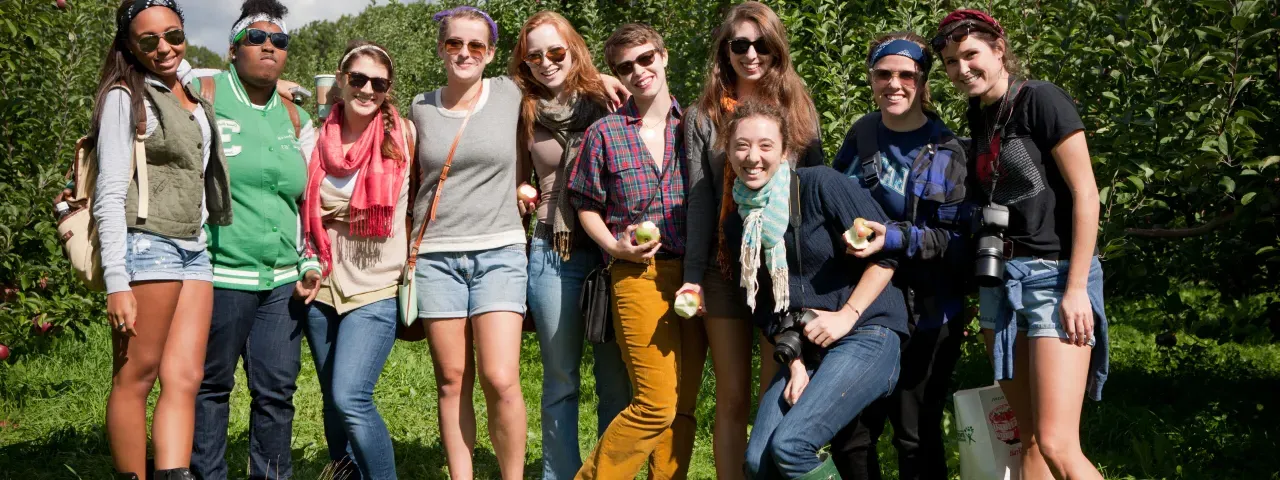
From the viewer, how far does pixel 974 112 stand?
3527 mm

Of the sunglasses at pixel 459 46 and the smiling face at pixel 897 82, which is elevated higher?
the sunglasses at pixel 459 46

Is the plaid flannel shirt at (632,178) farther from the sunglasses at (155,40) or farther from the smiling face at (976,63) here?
the sunglasses at (155,40)

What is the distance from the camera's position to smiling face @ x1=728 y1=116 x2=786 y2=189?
135 inches

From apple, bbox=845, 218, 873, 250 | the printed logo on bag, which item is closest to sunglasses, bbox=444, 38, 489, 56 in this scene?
apple, bbox=845, 218, 873, 250

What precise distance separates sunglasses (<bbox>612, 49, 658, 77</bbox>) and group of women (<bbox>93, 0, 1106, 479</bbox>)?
0.6 inches

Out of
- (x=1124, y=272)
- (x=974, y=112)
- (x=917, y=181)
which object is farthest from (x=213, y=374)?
(x=1124, y=272)

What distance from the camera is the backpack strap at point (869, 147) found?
360 centimetres

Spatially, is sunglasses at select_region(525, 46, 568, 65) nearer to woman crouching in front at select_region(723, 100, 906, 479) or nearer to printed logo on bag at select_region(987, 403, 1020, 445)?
woman crouching in front at select_region(723, 100, 906, 479)

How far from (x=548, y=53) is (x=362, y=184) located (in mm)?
854

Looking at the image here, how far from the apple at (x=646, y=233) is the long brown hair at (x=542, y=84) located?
690 millimetres

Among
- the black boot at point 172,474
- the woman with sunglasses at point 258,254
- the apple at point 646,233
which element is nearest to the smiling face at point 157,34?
the woman with sunglasses at point 258,254

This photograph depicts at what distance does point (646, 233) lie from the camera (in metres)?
3.61

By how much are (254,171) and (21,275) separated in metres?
3.24

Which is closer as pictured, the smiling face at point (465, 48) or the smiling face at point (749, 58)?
the smiling face at point (749, 58)
